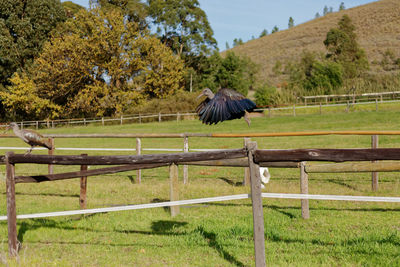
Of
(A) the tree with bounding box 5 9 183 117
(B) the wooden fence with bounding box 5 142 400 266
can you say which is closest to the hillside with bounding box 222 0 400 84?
(A) the tree with bounding box 5 9 183 117

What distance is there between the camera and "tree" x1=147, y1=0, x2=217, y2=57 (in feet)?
152

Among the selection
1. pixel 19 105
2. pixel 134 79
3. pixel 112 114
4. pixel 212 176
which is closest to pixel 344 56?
pixel 134 79

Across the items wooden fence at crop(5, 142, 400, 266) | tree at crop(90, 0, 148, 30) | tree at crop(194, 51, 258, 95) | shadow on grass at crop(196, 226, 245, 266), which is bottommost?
shadow on grass at crop(196, 226, 245, 266)

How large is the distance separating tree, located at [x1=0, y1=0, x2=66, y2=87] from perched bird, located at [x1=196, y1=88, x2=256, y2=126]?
127ft

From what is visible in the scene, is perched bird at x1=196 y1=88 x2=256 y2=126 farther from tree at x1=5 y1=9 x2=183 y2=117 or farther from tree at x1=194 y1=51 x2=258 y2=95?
tree at x1=194 y1=51 x2=258 y2=95

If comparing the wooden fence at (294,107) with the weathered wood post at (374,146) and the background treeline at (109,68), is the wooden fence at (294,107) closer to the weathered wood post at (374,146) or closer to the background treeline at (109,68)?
the background treeline at (109,68)

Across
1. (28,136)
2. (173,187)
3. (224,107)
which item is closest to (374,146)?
(224,107)

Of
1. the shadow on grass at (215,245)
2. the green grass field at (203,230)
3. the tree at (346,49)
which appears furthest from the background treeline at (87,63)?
the shadow on grass at (215,245)

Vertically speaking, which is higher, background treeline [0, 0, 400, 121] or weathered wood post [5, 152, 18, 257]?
background treeline [0, 0, 400, 121]

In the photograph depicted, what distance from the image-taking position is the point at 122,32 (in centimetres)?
3772

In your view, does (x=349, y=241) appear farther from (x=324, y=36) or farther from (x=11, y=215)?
(x=324, y=36)

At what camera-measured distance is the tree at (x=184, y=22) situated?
4647 centimetres

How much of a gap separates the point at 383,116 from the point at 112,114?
25.6m

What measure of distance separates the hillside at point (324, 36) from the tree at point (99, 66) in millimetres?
34452
